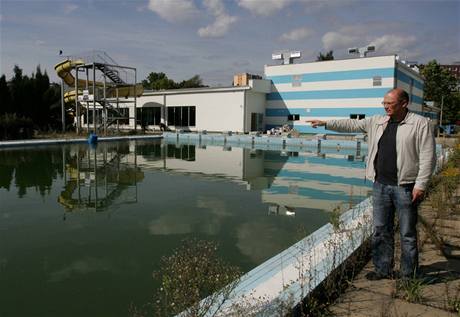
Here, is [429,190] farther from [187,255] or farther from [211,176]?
[211,176]

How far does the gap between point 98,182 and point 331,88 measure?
20.7m

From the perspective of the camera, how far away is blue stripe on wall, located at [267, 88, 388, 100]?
24.6m

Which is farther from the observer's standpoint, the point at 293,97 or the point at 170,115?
the point at 170,115

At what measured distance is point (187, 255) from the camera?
9.04 ft

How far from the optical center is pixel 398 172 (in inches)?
112

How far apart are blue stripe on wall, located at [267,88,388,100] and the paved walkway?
879 inches

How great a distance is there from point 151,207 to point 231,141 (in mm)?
16843

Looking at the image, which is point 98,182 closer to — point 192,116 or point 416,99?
point 192,116

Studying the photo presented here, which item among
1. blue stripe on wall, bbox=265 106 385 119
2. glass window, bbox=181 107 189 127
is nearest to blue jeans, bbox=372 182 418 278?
blue stripe on wall, bbox=265 106 385 119

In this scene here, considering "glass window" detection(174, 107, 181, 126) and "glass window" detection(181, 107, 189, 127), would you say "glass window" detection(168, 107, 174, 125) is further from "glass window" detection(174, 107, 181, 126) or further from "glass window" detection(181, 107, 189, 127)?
"glass window" detection(181, 107, 189, 127)

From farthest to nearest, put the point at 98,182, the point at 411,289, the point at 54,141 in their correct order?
the point at 54,141, the point at 98,182, the point at 411,289

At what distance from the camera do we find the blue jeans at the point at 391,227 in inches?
112

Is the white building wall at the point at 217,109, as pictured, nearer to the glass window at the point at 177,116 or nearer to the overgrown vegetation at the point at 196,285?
the glass window at the point at 177,116

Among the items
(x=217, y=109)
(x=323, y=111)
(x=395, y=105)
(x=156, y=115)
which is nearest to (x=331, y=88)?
(x=323, y=111)
